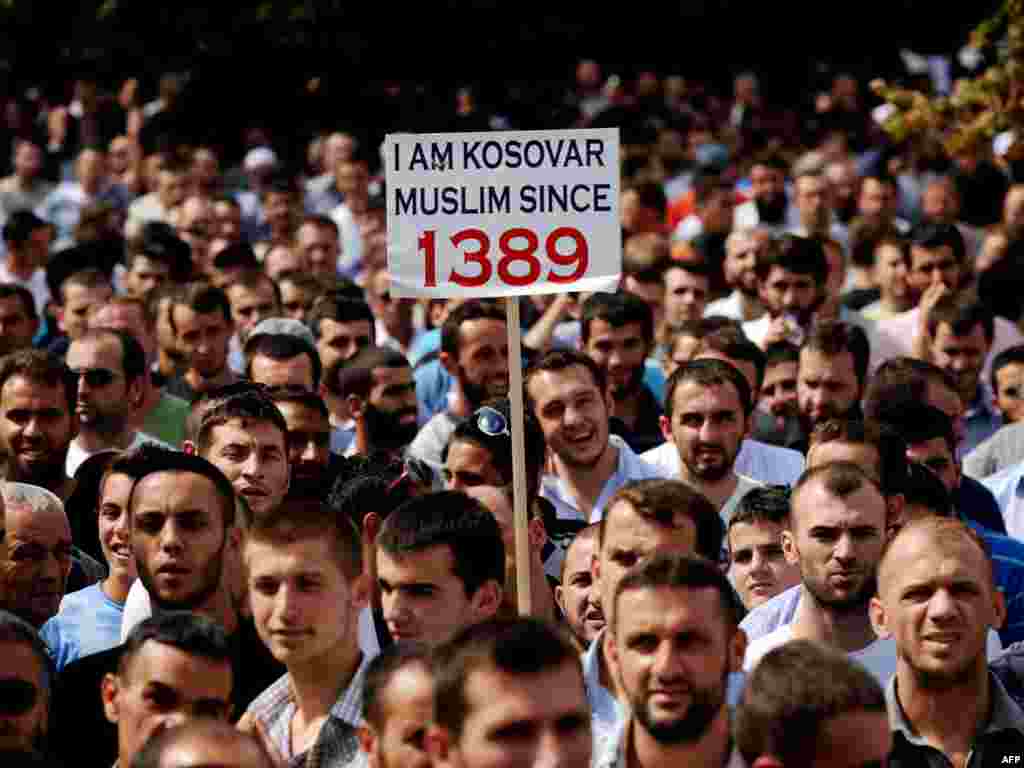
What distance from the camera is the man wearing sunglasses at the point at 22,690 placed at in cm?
721

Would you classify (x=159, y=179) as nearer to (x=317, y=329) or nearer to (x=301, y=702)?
(x=317, y=329)

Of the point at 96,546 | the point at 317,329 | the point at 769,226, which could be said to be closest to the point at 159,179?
the point at 769,226

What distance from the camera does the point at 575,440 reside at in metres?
10.6

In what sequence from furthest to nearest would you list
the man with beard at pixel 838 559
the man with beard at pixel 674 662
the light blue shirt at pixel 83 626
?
the light blue shirt at pixel 83 626 < the man with beard at pixel 838 559 < the man with beard at pixel 674 662

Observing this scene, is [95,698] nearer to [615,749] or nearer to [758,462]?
[615,749]

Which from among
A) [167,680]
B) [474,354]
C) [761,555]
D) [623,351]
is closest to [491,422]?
[761,555]

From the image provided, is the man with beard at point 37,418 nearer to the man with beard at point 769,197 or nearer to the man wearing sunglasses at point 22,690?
the man wearing sunglasses at point 22,690

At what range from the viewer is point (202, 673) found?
701cm

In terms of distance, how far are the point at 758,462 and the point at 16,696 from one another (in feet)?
14.7

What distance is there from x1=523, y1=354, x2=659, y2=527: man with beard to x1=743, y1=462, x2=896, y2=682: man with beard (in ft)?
7.31

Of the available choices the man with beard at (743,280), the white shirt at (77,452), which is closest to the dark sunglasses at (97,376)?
the white shirt at (77,452)

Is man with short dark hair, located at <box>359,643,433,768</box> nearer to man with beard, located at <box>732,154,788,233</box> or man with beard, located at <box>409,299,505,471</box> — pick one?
man with beard, located at <box>409,299,505,471</box>

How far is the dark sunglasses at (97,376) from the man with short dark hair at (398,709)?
5.39 meters

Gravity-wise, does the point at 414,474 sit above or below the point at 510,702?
above
